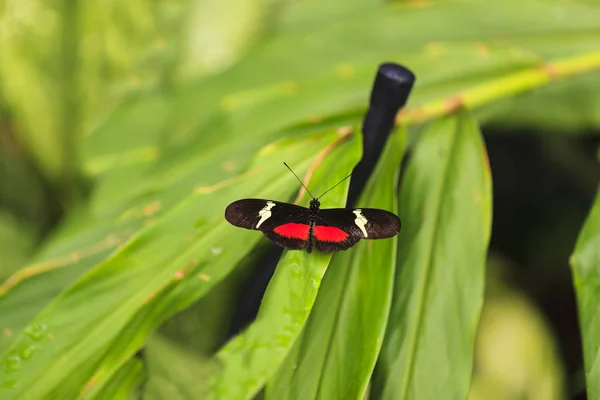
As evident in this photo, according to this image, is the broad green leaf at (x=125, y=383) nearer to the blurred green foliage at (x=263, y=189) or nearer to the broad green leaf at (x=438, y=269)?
the blurred green foliage at (x=263, y=189)

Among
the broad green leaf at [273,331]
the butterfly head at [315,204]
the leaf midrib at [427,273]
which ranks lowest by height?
the leaf midrib at [427,273]

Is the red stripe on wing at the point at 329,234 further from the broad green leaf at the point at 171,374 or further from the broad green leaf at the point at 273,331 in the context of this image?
the broad green leaf at the point at 171,374

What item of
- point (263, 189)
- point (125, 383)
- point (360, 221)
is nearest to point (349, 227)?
point (360, 221)

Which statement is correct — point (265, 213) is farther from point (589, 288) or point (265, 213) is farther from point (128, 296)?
point (589, 288)

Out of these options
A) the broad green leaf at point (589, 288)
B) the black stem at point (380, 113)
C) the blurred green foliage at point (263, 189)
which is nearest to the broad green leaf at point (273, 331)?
the blurred green foliage at point (263, 189)

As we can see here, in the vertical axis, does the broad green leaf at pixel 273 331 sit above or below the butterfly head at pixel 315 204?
below

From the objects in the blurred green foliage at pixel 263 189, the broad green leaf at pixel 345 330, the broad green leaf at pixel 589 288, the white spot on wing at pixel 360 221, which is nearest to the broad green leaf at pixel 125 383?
the blurred green foliage at pixel 263 189

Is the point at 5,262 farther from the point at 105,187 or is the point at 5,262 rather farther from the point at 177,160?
the point at 177,160

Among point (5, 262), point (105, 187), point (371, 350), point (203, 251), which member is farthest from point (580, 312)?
point (5, 262)
